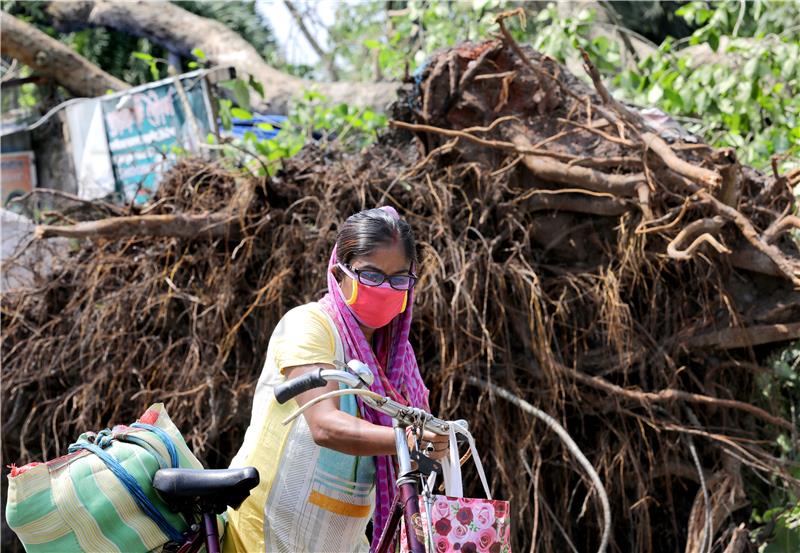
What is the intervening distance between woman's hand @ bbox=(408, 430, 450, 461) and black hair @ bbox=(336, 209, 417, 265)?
0.50 m

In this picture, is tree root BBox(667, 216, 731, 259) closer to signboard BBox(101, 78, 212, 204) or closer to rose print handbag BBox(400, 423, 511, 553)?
rose print handbag BBox(400, 423, 511, 553)

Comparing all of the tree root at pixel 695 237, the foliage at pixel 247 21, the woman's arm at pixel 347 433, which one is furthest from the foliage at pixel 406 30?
the woman's arm at pixel 347 433

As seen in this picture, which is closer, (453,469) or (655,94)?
(453,469)

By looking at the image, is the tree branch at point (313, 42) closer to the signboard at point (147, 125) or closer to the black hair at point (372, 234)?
the signboard at point (147, 125)

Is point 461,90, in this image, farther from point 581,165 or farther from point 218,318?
point 218,318

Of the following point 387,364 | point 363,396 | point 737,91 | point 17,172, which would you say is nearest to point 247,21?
point 17,172

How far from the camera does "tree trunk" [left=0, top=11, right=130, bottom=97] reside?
27.3 ft

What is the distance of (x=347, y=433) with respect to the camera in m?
2.17

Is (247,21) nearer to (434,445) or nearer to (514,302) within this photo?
(514,302)

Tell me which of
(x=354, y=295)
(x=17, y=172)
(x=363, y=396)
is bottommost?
(x=17, y=172)

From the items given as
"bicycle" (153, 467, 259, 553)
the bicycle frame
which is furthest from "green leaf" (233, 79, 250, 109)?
the bicycle frame

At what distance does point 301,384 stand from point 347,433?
208 mm

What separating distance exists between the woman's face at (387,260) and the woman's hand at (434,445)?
452 mm

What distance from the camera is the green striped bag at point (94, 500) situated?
2.21m
